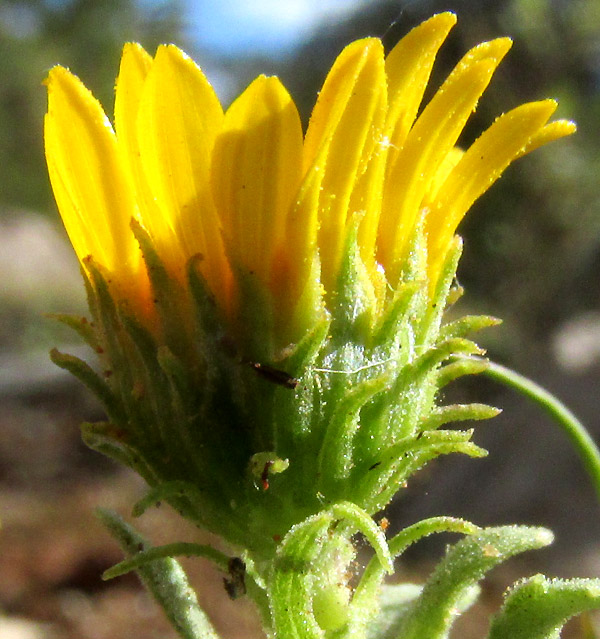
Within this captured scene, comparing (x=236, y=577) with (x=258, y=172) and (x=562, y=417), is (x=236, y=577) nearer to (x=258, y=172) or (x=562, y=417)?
(x=258, y=172)

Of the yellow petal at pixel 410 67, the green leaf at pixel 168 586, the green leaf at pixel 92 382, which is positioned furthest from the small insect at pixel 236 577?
the yellow petal at pixel 410 67

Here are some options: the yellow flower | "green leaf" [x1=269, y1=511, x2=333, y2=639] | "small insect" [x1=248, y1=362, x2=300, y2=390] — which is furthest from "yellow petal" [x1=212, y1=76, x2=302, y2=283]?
"green leaf" [x1=269, y1=511, x2=333, y2=639]

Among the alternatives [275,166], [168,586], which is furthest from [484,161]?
[168,586]

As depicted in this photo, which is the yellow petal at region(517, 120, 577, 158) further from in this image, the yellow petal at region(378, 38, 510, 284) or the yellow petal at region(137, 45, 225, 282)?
the yellow petal at region(137, 45, 225, 282)

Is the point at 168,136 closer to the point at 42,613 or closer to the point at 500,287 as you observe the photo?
the point at 42,613

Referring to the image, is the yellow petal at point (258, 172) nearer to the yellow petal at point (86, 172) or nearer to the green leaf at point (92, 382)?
the yellow petal at point (86, 172)
